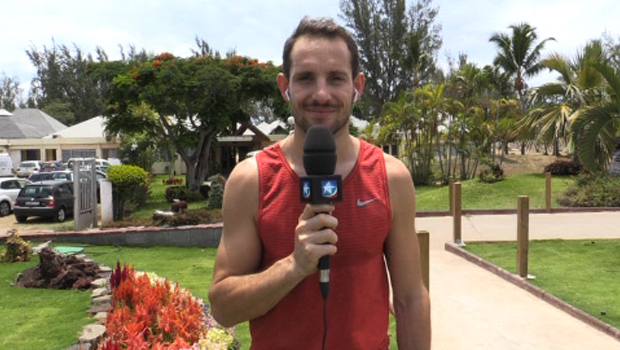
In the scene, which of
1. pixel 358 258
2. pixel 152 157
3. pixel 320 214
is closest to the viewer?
pixel 320 214

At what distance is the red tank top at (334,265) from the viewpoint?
192 centimetres

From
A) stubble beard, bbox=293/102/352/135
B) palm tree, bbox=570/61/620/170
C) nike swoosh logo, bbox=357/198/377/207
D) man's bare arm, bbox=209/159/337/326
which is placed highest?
palm tree, bbox=570/61/620/170

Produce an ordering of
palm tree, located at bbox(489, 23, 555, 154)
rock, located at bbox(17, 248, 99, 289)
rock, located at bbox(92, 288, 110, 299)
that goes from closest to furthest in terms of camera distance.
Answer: rock, located at bbox(92, 288, 110, 299) → rock, located at bbox(17, 248, 99, 289) → palm tree, located at bbox(489, 23, 555, 154)

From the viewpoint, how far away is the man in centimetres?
192

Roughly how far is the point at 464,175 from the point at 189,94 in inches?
529

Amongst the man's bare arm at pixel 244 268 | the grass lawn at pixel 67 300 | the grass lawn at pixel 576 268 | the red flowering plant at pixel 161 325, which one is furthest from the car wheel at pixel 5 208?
the man's bare arm at pixel 244 268

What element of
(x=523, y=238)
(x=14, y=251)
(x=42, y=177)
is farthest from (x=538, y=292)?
(x=42, y=177)

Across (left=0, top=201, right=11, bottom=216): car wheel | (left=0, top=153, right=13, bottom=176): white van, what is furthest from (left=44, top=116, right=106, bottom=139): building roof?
(left=0, top=201, right=11, bottom=216): car wheel

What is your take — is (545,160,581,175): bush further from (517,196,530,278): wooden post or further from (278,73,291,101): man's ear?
(278,73,291,101): man's ear

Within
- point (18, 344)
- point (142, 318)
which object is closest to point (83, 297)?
point (18, 344)

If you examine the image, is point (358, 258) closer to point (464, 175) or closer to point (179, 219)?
point (179, 219)

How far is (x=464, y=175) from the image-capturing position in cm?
2631

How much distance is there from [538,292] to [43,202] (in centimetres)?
1496

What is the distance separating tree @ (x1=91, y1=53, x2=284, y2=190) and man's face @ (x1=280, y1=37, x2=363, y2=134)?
1943 centimetres
